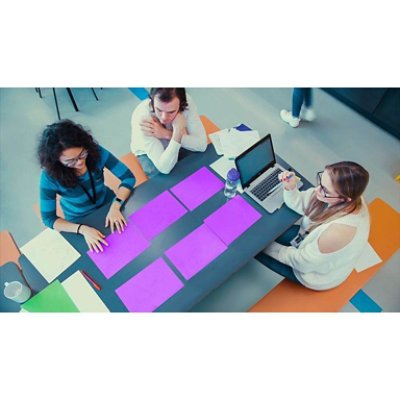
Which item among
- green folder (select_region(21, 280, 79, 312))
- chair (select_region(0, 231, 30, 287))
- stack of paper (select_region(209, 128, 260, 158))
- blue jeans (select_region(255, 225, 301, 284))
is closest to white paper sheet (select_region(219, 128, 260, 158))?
stack of paper (select_region(209, 128, 260, 158))

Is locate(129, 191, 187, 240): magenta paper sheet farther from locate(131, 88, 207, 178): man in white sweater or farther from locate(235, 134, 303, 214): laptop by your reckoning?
locate(235, 134, 303, 214): laptop

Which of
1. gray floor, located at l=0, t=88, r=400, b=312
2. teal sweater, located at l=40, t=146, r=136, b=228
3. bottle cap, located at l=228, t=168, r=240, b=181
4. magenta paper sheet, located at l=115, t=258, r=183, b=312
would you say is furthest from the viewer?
gray floor, located at l=0, t=88, r=400, b=312

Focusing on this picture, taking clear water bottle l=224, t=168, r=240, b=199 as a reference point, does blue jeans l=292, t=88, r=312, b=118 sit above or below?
above

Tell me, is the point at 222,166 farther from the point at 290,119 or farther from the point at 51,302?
the point at 290,119

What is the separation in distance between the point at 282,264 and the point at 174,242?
67 cm

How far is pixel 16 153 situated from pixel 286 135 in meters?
2.42

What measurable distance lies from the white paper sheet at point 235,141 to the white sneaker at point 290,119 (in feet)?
2.98

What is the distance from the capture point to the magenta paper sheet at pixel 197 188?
1.77 metres

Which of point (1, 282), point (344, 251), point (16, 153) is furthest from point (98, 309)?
point (16, 153)

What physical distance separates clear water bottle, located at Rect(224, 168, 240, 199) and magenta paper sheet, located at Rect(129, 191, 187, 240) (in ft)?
0.91

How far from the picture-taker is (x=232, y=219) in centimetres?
170

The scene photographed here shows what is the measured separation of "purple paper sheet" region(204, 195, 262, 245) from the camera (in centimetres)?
165

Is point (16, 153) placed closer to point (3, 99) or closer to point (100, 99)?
point (3, 99)

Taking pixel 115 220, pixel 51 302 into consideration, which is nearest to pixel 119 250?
pixel 115 220
